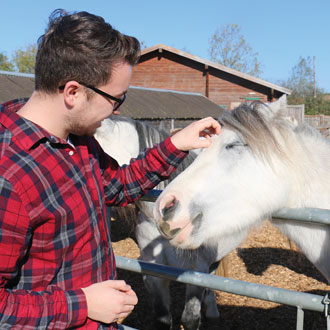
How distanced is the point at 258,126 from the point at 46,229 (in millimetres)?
1112

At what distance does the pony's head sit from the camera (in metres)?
1.67

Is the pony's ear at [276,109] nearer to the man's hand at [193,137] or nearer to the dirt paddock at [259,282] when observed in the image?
the man's hand at [193,137]

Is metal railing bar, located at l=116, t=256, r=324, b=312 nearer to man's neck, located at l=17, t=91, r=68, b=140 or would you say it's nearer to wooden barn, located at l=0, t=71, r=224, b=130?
man's neck, located at l=17, t=91, r=68, b=140

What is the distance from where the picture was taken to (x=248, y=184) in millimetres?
1723

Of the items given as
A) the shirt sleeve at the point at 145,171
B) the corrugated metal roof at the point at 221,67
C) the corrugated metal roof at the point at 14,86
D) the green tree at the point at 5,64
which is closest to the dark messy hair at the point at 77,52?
the shirt sleeve at the point at 145,171

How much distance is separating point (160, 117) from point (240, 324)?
9.56 meters

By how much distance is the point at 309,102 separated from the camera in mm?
33969

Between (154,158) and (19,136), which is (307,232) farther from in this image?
(19,136)

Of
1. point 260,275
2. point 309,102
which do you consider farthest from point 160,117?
point 309,102

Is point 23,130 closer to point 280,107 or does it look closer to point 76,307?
point 76,307

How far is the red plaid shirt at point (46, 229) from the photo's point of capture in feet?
3.23

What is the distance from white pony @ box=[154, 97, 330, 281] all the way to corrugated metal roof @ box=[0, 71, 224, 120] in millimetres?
7156

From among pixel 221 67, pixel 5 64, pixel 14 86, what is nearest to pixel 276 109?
pixel 14 86

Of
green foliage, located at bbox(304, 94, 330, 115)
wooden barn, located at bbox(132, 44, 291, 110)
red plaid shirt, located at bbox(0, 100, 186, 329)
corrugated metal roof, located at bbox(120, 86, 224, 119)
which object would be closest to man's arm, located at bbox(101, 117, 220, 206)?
red plaid shirt, located at bbox(0, 100, 186, 329)
